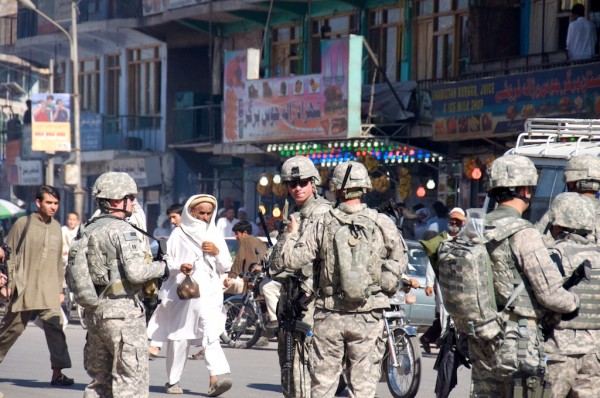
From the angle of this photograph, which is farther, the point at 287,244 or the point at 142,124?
the point at 142,124

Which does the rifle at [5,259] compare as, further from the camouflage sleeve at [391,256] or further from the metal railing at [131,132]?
the metal railing at [131,132]

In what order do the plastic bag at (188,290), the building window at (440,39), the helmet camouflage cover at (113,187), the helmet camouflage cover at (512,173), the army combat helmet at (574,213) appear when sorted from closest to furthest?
the helmet camouflage cover at (512,173) → the army combat helmet at (574,213) → the helmet camouflage cover at (113,187) → the plastic bag at (188,290) → the building window at (440,39)

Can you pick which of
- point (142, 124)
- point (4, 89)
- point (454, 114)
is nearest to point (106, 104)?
point (142, 124)

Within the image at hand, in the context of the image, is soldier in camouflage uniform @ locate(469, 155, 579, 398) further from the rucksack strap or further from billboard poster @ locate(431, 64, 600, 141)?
billboard poster @ locate(431, 64, 600, 141)

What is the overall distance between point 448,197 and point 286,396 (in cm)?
1633

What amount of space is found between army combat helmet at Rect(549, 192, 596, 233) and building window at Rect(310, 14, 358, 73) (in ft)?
69.4

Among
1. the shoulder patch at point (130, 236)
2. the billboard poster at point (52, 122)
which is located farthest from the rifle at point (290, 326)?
the billboard poster at point (52, 122)

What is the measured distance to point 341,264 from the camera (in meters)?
7.98

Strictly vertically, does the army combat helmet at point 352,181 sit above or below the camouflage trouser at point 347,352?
above

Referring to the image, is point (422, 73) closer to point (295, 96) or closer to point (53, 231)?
point (295, 96)

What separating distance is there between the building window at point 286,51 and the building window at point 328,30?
1.74 ft

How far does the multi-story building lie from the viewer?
2197 centimetres

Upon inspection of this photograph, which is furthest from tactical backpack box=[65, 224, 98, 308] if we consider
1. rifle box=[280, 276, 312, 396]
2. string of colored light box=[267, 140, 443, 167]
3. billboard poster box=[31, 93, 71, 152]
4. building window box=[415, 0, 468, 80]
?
billboard poster box=[31, 93, 71, 152]

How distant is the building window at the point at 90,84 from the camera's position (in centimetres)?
3803
